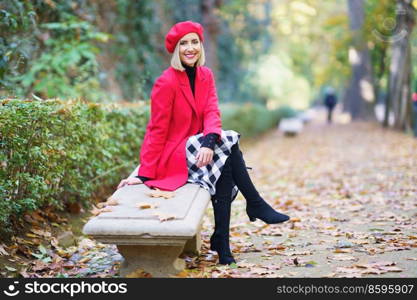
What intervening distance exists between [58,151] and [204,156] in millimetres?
1596

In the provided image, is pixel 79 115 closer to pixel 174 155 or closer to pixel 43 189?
pixel 43 189

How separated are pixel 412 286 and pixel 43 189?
10.3ft

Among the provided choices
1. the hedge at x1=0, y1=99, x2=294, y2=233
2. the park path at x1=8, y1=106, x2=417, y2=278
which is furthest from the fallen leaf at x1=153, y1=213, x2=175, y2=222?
the hedge at x1=0, y1=99, x2=294, y2=233

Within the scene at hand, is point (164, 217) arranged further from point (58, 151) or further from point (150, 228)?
point (58, 151)

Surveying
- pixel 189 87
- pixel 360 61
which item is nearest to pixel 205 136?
pixel 189 87

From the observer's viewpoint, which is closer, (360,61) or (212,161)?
(212,161)

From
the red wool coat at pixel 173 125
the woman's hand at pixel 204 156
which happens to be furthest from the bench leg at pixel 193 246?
the woman's hand at pixel 204 156

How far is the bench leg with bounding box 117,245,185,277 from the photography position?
14.1ft

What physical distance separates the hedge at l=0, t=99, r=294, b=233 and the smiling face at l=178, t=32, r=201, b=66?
1.25 m

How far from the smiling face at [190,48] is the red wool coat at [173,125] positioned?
0.38 ft

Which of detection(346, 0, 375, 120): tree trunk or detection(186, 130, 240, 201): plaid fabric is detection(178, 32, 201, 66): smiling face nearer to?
detection(186, 130, 240, 201): plaid fabric

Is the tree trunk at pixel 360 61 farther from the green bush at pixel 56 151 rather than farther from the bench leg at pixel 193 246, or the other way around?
the bench leg at pixel 193 246

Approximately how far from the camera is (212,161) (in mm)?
4660

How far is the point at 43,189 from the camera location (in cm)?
525
